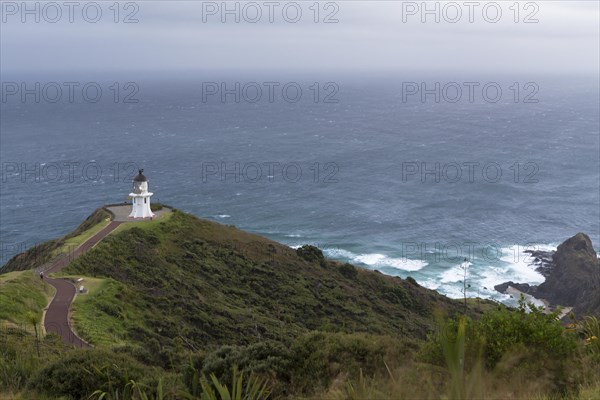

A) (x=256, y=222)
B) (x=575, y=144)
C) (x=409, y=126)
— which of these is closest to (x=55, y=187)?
(x=256, y=222)

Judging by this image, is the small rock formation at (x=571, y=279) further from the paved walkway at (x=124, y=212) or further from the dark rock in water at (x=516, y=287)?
the paved walkway at (x=124, y=212)

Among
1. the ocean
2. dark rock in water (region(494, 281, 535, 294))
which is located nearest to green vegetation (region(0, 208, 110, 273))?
the ocean

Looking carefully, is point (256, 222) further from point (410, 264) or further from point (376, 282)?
point (376, 282)

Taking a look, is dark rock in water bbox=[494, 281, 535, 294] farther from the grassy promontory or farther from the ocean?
the grassy promontory

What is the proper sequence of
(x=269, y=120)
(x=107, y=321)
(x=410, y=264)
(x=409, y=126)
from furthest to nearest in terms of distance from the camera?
1. (x=269, y=120)
2. (x=409, y=126)
3. (x=410, y=264)
4. (x=107, y=321)

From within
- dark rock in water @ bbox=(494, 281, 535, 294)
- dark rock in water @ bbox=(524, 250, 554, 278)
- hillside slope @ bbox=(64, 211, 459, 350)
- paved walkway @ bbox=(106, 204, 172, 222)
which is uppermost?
paved walkway @ bbox=(106, 204, 172, 222)

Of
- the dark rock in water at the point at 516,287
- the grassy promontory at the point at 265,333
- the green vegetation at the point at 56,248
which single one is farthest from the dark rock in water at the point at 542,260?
the green vegetation at the point at 56,248
